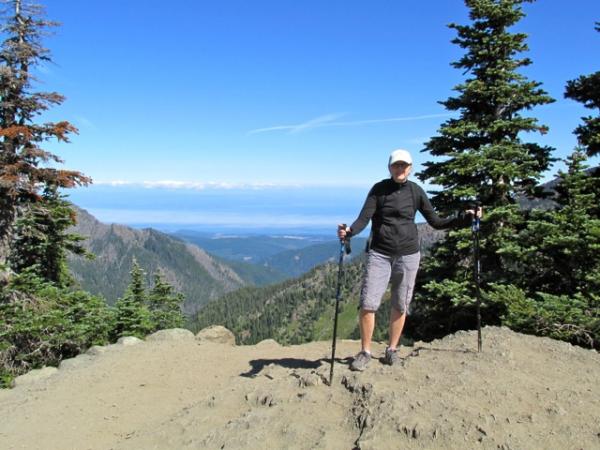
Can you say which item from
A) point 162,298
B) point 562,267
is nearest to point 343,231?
point 562,267

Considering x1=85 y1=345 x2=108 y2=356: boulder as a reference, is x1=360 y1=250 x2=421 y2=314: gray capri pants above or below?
above

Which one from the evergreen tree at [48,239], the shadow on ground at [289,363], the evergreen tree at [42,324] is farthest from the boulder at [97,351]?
the evergreen tree at [48,239]

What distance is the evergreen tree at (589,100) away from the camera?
12062 millimetres

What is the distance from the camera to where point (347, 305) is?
590 feet

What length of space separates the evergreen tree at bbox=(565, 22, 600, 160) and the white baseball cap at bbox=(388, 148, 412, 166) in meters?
7.86

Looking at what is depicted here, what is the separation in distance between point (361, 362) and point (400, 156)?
2946 millimetres

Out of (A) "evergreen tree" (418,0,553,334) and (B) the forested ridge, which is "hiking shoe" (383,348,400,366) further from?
(B) the forested ridge

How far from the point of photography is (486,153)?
13.0m

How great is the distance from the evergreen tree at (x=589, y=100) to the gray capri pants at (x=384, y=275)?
7983 mm

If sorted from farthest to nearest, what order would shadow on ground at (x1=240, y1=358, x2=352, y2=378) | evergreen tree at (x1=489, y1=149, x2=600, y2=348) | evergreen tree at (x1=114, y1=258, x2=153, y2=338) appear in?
evergreen tree at (x1=114, y1=258, x2=153, y2=338) → evergreen tree at (x1=489, y1=149, x2=600, y2=348) → shadow on ground at (x1=240, y1=358, x2=352, y2=378)

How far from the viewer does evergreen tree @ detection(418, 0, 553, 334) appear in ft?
42.9

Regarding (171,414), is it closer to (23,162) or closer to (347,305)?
(23,162)

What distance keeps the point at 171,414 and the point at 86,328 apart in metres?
6.66

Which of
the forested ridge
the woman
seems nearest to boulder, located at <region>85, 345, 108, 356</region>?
the woman
